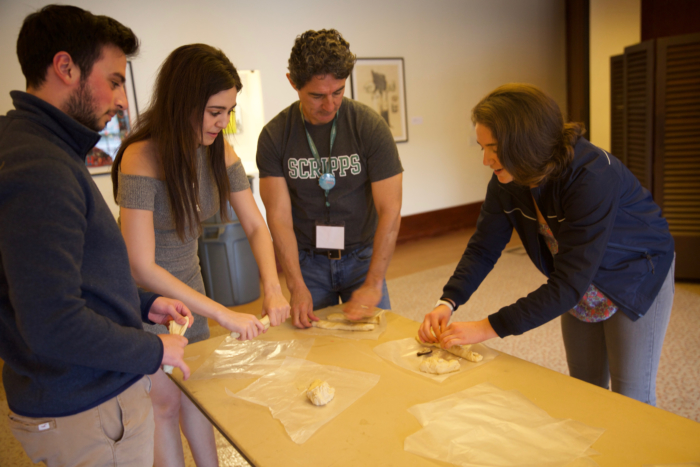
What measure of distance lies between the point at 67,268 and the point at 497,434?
852 millimetres

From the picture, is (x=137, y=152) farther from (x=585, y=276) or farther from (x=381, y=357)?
A: (x=585, y=276)

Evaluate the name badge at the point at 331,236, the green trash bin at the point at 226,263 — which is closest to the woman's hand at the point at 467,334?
the name badge at the point at 331,236

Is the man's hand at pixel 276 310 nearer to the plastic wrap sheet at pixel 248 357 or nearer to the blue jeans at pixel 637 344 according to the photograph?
the plastic wrap sheet at pixel 248 357

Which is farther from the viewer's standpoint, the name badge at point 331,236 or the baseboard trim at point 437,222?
the baseboard trim at point 437,222

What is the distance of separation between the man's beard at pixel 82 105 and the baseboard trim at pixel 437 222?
4.78 metres

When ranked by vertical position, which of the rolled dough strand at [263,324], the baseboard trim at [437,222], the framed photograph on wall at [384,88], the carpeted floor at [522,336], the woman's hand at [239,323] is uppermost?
the framed photograph on wall at [384,88]

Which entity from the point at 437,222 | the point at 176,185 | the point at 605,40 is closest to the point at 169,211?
the point at 176,185

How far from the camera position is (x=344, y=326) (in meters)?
1.58

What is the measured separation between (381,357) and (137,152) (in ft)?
2.93

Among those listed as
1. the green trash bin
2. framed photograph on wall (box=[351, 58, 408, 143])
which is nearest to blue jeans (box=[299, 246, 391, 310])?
the green trash bin

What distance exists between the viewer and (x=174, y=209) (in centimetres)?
145

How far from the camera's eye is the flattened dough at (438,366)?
1.26m

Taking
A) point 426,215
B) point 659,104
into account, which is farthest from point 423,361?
point 426,215

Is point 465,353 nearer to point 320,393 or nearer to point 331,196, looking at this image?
point 320,393
